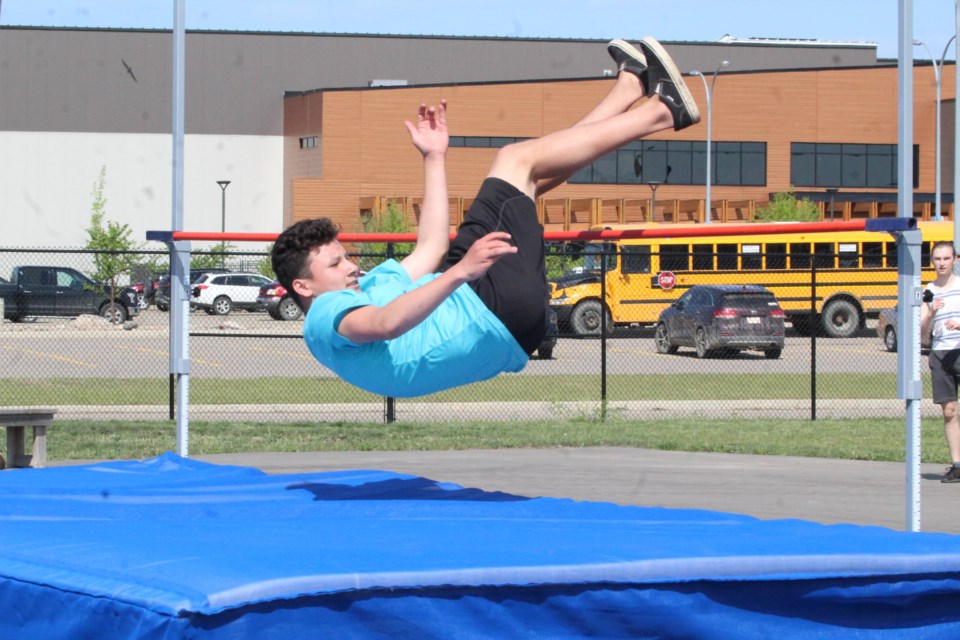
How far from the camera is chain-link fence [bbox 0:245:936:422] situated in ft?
50.8

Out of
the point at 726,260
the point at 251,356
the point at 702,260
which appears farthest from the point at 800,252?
the point at 251,356

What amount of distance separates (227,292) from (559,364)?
17169mm

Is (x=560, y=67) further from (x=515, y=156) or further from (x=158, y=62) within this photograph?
Answer: (x=515, y=156)

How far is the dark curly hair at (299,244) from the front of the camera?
5.18 m

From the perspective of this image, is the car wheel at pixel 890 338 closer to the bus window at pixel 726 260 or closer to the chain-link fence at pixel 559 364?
the chain-link fence at pixel 559 364

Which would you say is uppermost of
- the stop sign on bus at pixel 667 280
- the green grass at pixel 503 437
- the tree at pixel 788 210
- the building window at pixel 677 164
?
the building window at pixel 677 164

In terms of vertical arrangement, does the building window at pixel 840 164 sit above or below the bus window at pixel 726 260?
above

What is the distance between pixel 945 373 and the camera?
9531 millimetres

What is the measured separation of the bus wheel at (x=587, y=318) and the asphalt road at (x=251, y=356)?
0.39m

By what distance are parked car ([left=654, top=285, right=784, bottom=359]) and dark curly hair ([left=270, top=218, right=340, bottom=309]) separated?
57.4 ft

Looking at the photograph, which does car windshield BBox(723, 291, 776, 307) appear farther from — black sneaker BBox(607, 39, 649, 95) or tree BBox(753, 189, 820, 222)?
tree BBox(753, 189, 820, 222)

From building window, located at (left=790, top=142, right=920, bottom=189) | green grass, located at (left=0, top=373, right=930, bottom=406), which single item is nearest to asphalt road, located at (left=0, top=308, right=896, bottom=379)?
green grass, located at (left=0, top=373, right=930, bottom=406)

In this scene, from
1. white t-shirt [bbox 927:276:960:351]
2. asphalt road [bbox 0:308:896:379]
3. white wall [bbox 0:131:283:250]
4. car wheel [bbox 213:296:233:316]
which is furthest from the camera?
white wall [bbox 0:131:283:250]

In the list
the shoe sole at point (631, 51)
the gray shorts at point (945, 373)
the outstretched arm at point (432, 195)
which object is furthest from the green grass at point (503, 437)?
the shoe sole at point (631, 51)
